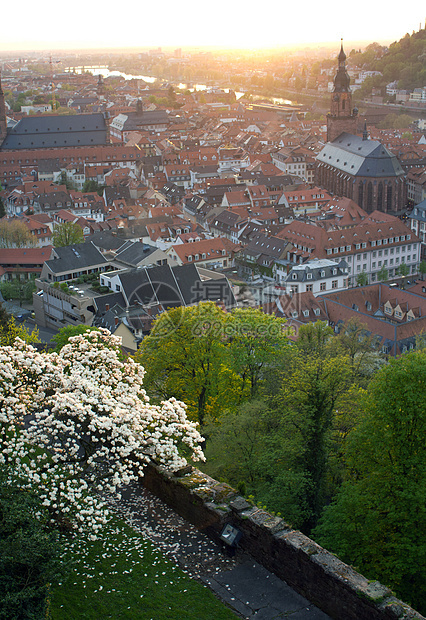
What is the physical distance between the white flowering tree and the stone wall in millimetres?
636

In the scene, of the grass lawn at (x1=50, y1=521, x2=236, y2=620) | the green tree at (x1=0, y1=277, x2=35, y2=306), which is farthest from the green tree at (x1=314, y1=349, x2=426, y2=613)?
the green tree at (x1=0, y1=277, x2=35, y2=306)

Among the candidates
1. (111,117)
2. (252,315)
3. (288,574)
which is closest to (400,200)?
(252,315)

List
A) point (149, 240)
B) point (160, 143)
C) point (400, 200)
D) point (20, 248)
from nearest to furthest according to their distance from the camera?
point (20, 248), point (149, 240), point (400, 200), point (160, 143)

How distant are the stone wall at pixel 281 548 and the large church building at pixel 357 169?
78910 mm

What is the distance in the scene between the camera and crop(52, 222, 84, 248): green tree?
68.2m

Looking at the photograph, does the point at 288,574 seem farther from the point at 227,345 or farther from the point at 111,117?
the point at 111,117

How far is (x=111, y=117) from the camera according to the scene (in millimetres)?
169375

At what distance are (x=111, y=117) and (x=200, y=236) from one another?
107774 mm

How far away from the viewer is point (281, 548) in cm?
1336

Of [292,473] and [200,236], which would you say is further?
[200,236]

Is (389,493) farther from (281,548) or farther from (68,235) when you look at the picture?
(68,235)

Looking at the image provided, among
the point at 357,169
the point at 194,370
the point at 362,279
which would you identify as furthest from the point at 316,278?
the point at 357,169

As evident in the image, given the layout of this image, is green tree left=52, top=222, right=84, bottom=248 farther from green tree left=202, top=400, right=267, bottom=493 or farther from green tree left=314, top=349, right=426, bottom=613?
green tree left=314, top=349, right=426, bottom=613

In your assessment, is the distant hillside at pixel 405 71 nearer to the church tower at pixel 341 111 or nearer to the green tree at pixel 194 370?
the church tower at pixel 341 111
